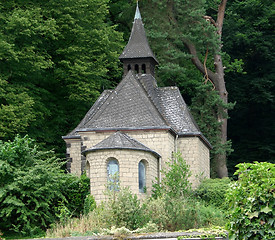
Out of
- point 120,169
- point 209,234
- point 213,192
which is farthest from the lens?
point 213,192

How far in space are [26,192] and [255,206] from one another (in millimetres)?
11905

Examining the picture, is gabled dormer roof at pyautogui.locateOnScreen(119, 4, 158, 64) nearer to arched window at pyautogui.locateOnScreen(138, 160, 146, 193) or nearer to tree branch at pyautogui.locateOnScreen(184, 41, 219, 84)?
arched window at pyautogui.locateOnScreen(138, 160, 146, 193)

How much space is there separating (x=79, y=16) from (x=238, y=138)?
17.2 metres

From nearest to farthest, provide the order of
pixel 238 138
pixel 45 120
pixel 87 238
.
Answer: pixel 87 238
pixel 45 120
pixel 238 138

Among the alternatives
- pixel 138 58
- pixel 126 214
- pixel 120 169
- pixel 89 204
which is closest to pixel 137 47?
pixel 138 58

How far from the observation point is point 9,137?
33000 mm

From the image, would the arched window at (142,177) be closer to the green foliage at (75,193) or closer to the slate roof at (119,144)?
the slate roof at (119,144)

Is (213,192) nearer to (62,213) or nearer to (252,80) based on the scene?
(62,213)

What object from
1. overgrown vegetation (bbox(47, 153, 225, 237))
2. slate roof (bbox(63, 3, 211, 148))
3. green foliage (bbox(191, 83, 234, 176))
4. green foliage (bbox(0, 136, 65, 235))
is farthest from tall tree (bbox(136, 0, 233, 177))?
overgrown vegetation (bbox(47, 153, 225, 237))

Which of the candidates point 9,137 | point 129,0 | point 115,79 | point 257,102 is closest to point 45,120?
point 9,137

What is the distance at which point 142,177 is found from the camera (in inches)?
1108

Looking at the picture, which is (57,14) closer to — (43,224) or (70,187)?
(70,187)

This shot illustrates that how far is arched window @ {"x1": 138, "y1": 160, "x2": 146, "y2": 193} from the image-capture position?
91.7 ft

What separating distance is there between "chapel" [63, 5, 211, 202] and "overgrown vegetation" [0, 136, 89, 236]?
7.54 feet
